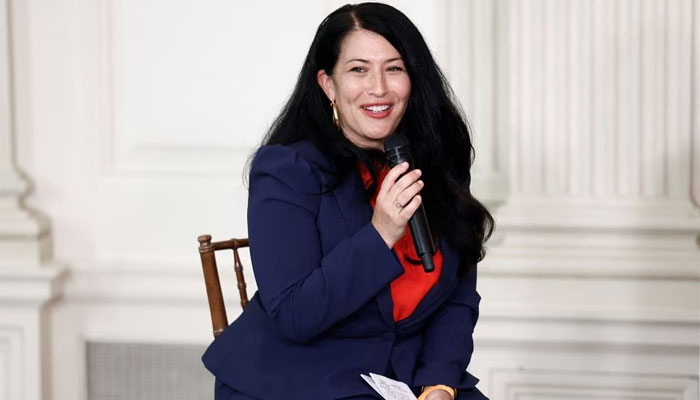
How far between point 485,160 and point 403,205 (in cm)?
135

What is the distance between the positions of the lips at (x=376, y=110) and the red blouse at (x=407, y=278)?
5.5 inches

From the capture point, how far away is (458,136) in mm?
2375

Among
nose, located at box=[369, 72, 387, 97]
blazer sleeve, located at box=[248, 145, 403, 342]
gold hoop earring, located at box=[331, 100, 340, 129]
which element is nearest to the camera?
blazer sleeve, located at box=[248, 145, 403, 342]

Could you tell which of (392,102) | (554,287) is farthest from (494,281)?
(392,102)

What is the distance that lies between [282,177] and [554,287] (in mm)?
1399

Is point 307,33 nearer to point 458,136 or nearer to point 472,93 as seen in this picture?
point 472,93

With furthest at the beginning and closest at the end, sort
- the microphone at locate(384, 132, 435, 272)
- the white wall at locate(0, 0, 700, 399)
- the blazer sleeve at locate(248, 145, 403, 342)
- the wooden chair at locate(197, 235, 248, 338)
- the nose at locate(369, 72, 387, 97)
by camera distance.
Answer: the white wall at locate(0, 0, 700, 399) → the wooden chair at locate(197, 235, 248, 338) → the nose at locate(369, 72, 387, 97) → the blazer sleeve at locate(248, 145, 403, 342) → the microphone at locate(384, 132, 435, 272)

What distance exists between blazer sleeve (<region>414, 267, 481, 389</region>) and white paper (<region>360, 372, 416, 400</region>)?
11 centimetres

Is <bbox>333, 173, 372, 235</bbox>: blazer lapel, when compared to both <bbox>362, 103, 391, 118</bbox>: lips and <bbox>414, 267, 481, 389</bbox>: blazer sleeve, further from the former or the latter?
<bbox>414, 267, 481, 389</bbox>: blazer sleeve

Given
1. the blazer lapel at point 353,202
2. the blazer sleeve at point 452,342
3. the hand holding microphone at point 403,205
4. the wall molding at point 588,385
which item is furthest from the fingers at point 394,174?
the wall molding at point 588,385

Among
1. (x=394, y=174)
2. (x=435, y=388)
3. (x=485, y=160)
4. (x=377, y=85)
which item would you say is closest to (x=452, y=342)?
(x=435, y=388)

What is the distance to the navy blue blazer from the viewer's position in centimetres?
206

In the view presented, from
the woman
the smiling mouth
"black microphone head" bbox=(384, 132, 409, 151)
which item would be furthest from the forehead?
"black microphone head" bbox=(384, 132, 409, 151)

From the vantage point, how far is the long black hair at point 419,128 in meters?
2.23
